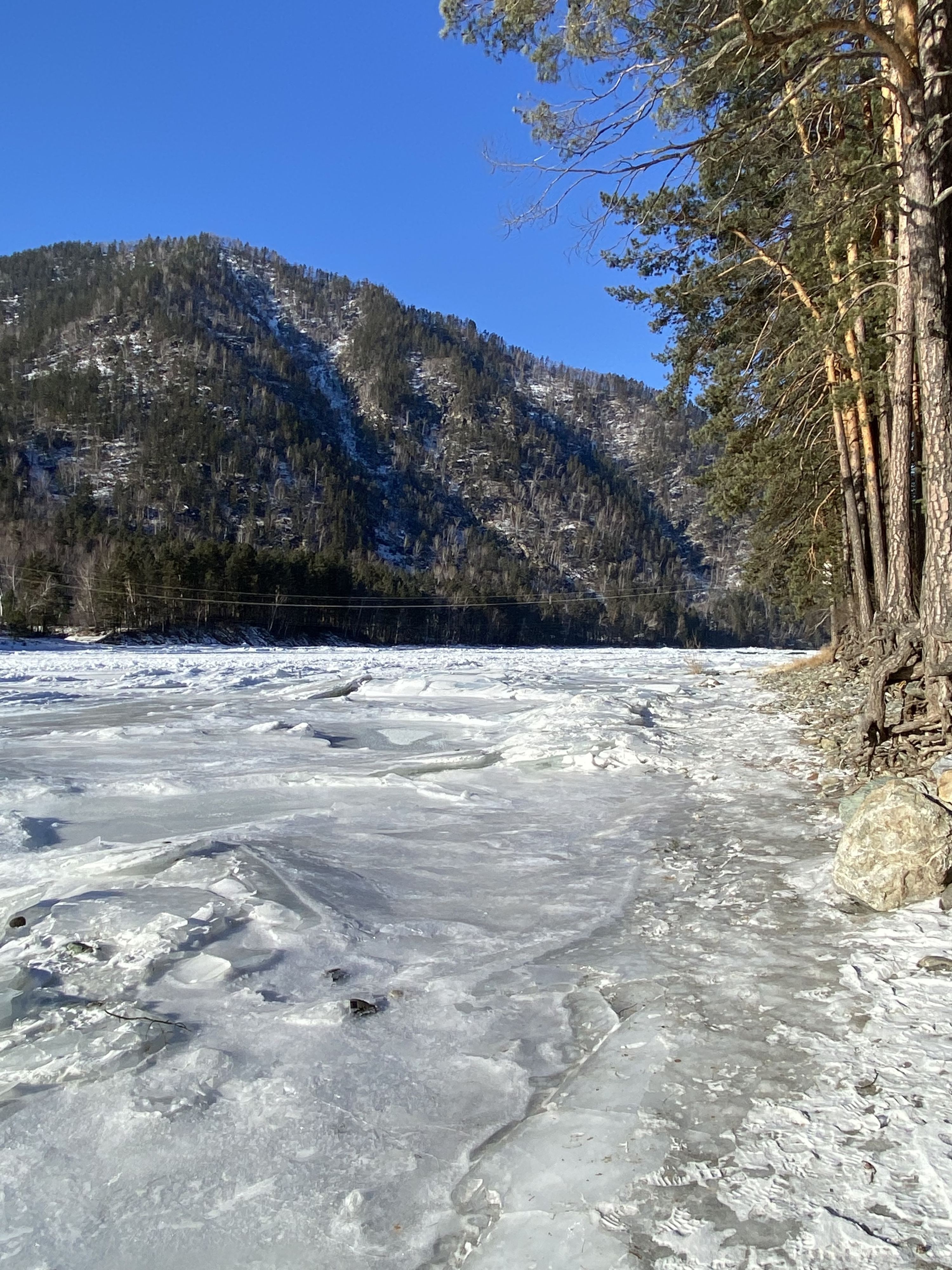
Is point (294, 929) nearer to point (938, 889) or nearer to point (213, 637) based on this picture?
point (938, 889)

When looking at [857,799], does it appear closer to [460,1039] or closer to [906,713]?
[906,713]

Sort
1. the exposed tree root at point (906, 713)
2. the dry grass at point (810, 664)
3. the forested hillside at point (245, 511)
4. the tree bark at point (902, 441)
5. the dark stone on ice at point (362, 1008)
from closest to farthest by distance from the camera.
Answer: the dark stone on ice at point (362, 1008) < the exposed tree root at point (906, 713) < the tree bark at point (902, 441) < the dry grass at point (810, 664) < the forested hillside at point (245, 511)

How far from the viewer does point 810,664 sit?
62.8 ft

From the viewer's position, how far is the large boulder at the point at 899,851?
133 inches

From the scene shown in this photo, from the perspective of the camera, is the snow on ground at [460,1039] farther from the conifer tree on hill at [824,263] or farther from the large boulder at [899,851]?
the conifer tree on hill at [824,263]

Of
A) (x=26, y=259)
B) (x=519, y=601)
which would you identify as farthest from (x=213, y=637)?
(x=26, y=259)

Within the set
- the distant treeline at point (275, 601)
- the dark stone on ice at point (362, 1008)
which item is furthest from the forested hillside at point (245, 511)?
the dark stone on ice at point (362, 1008)

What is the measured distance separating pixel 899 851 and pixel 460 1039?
2215 mm

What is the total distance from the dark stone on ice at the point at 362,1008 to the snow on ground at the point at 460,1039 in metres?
0.06

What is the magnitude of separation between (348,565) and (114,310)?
129702mm

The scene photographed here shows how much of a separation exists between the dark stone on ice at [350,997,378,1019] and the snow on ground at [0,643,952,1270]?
0.20 feet

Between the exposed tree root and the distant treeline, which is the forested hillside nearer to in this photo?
the distant treeline

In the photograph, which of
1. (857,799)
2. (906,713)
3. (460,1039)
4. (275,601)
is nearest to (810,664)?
(906,713)

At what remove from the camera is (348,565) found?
82.5 m
